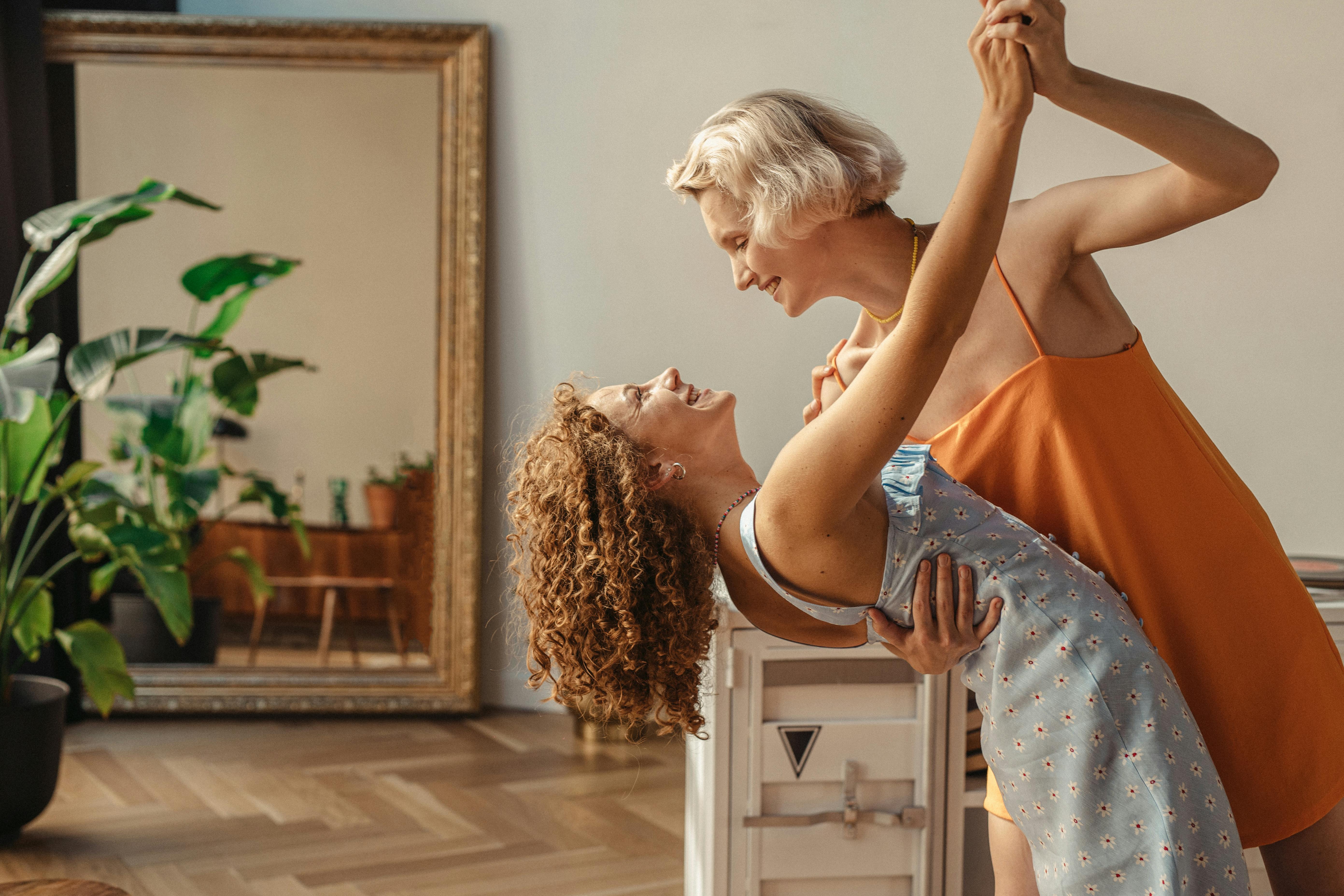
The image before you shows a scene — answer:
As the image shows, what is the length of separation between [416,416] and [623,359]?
777mm

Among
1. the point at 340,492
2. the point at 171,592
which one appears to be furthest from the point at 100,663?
the point at 340,492

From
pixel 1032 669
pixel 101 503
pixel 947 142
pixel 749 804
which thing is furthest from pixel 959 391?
pixel 101 503

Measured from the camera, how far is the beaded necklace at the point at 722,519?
1.28 m

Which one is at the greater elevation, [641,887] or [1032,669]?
[1032,669]

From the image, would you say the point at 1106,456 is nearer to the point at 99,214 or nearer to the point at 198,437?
the point at 99,214

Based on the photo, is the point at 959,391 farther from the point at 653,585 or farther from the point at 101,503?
the point at 101,503

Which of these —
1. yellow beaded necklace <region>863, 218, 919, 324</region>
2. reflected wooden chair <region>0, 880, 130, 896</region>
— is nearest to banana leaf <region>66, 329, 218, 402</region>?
reflected wooden chair <region>0, 880, 130, 896</region>

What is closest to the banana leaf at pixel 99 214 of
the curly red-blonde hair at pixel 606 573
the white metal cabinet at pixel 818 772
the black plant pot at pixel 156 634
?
the black plant pot at pixel 156 634

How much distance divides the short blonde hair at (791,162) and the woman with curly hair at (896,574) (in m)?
0.24

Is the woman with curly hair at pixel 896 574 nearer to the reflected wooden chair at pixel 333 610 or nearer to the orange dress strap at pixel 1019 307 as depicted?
the orange dress strap at pixel 1019 307

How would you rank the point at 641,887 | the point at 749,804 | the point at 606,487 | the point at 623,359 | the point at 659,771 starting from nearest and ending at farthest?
the point at 606,487, the point at 749,804, the point at 641,887, the point at 659,771, the point at 623,359

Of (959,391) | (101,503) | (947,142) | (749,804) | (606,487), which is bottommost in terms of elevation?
(749,804)

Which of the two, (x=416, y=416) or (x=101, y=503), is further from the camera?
(x=416, y=416)

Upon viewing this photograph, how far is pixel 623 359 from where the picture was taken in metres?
3.70
